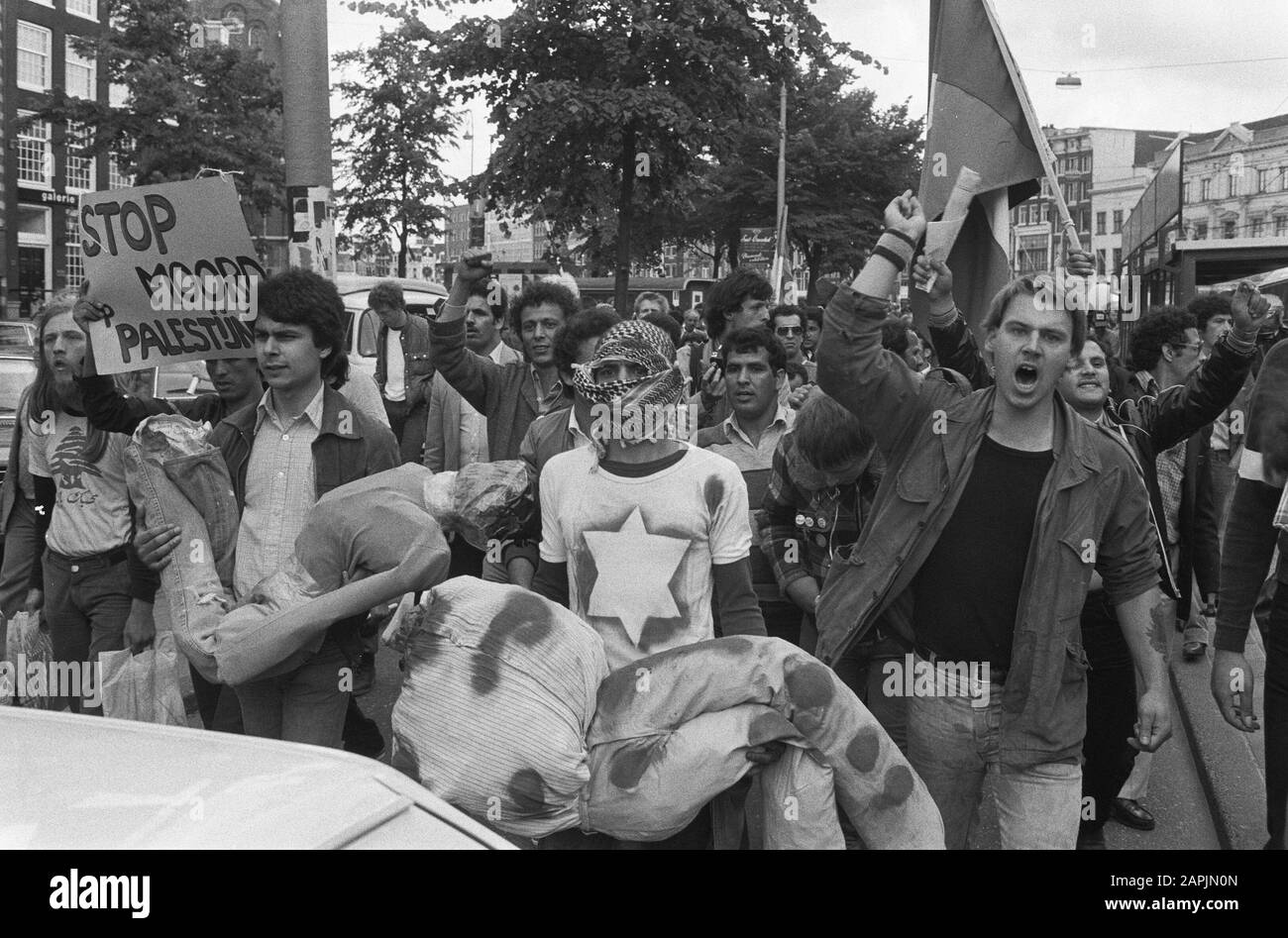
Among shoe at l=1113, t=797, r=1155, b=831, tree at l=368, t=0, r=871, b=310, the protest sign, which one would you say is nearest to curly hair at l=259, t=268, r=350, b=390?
the protest sign

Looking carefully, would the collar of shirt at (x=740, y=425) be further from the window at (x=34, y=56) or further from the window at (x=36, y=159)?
the window at (x=34, y=56)

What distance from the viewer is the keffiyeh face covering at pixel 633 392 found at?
3.41m

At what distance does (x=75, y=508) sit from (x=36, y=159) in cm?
4403

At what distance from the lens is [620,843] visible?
290 cm

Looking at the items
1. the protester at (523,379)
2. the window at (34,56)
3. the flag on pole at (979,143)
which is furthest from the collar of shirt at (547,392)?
the window at (34,56)

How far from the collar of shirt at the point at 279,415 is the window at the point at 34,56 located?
44.7m

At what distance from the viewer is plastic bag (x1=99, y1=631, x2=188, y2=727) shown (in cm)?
432

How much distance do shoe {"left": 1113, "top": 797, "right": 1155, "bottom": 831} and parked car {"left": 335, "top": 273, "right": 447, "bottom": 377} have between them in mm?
6830

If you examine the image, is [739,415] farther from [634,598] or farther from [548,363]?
[634,598]

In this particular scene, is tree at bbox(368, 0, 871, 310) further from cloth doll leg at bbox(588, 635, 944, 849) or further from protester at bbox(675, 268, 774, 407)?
cloth doll leg at bbox(588, 635, 944, 849)

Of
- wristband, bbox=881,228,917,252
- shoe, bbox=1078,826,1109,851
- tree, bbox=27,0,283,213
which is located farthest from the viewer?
tree, bbox=27,0,283,213
